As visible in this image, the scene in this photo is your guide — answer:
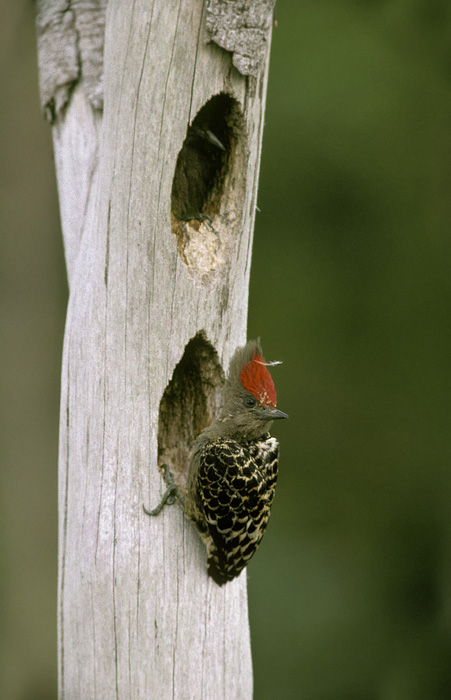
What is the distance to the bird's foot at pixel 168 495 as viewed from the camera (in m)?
2.75

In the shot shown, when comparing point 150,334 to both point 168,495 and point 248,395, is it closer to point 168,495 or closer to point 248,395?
point 248,395

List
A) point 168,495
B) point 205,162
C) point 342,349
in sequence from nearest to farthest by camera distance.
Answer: point 168,495 < point 205,162 < point 342,349

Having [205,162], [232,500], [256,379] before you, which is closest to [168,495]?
[232,500]

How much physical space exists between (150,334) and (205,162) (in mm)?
692

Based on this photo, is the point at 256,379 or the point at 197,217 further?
the point at 197,217

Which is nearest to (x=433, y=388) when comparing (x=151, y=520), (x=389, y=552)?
(x=389, y=552)

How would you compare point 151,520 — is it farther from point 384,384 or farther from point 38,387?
point 384,384

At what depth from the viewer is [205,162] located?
2.94 metres

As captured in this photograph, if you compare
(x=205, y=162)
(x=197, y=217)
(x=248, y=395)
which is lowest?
(x=248, y=395)

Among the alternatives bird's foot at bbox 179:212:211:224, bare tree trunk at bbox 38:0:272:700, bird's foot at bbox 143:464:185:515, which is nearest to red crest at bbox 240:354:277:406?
Result: bare tree trunk at bbox 38:0:272:700

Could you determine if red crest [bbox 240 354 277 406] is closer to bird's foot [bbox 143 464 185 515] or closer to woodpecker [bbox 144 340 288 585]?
woodpecker [bbox 144 340 288 585]

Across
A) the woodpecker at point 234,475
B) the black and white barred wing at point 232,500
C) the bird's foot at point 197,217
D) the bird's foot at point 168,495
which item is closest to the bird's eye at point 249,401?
the woodpecker at point 234,475

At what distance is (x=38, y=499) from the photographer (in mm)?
4355

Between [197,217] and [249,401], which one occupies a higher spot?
[197,217]
